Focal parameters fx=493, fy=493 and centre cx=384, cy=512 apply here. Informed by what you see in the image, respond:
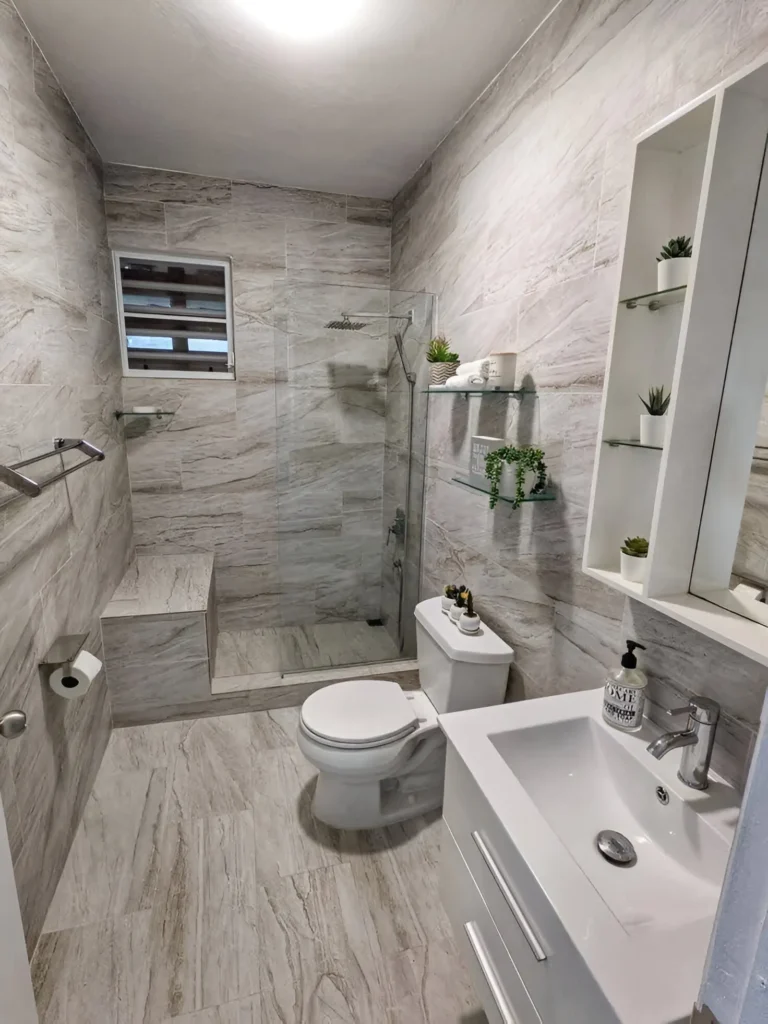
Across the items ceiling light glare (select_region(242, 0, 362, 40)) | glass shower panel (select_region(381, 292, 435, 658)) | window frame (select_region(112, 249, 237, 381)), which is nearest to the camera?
ceiling light glare (select_region(242, 0, 362, 40))

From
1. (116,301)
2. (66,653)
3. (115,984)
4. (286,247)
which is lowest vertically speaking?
(115,984)

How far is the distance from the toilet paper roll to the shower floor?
92 cm

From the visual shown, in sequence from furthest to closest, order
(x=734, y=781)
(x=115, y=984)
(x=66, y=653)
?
(x=66, y=653) → (x=115, y=984) → (x=734, y=781)

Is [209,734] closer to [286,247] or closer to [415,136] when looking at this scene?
[286,247]

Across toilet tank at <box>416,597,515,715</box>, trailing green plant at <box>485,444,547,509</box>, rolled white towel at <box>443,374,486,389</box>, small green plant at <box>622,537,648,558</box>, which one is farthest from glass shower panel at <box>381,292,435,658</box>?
small green plant at <box>622,537,648,558</box>

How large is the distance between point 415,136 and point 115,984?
312 cm

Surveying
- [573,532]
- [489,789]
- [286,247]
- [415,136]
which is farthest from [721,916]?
[286,247]

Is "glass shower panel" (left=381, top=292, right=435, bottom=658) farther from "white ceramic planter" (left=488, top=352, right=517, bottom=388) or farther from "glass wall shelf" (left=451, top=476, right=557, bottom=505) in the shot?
"white ceramic planter" (left=488, top=352, right=517, bottom=388)

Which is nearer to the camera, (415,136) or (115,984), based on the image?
(115,984)

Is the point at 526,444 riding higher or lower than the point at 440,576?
higher

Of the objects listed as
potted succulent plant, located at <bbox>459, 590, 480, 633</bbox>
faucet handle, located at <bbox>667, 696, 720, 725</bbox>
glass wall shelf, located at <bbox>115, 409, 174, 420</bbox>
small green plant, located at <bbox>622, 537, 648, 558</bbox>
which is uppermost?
glass wall shelf, located at <bbox>115, 409, 174, 420</bbox>

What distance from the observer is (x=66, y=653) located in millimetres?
1588

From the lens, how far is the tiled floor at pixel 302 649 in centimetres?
263

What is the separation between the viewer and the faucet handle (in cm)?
95
